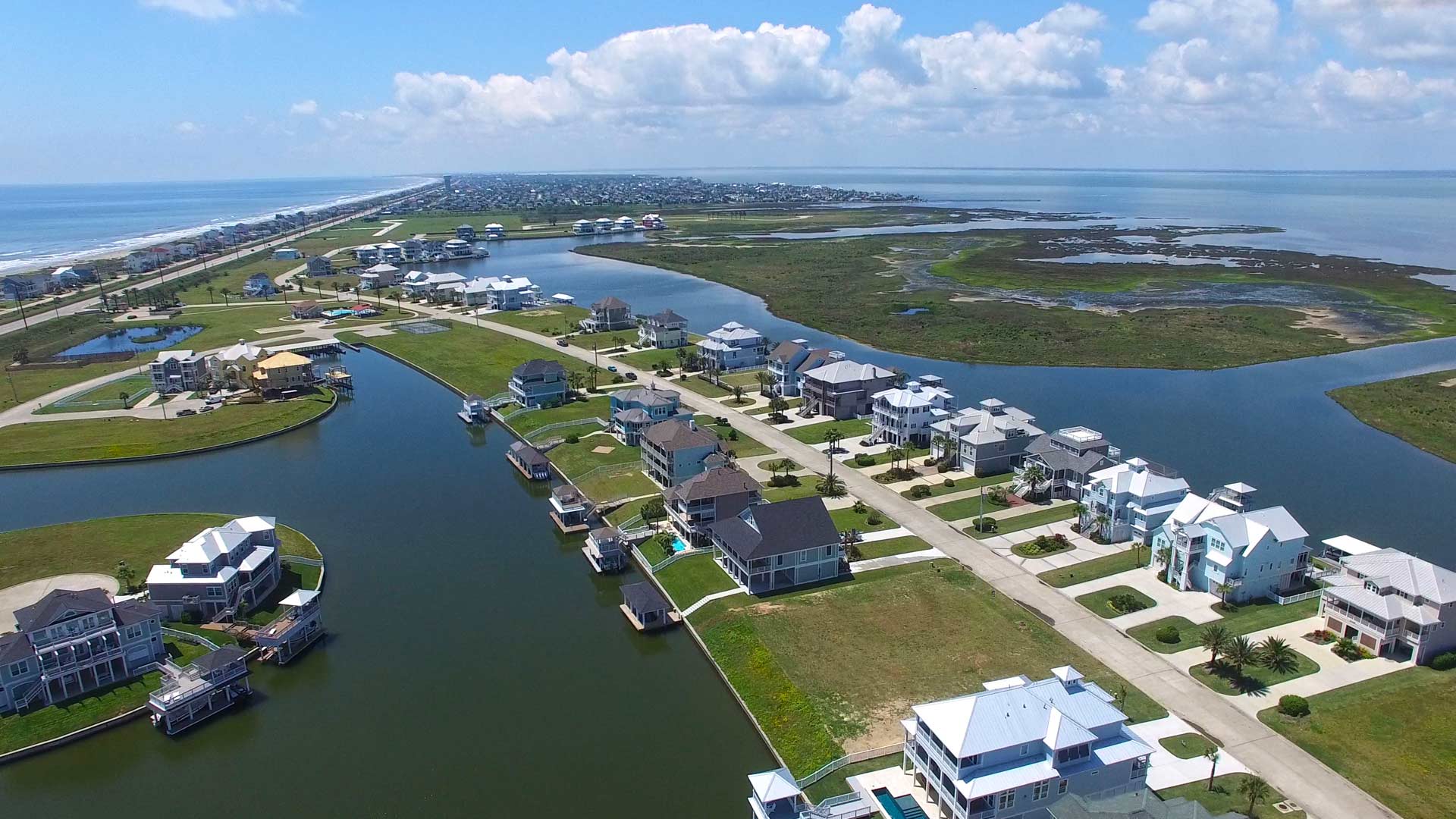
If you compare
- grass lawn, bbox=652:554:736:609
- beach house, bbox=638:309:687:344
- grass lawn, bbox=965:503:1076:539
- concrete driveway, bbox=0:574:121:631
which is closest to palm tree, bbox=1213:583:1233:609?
grass lawn, bbox=965:503:1076:539

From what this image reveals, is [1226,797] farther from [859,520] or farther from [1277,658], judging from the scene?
[859,520]

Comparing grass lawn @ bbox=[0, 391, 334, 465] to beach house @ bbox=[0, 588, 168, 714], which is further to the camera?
grass lawn @ bbox=[0, 391, 334, 465]

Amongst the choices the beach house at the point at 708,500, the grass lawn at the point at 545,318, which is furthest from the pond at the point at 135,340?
the beach house at the point at 708,500

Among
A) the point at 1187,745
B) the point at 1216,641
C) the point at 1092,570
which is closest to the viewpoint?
the point at 1187,745

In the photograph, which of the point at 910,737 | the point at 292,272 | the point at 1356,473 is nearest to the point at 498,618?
the point at 910,737

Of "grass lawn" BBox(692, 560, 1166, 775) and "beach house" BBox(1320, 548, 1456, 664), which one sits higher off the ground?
"beach house" BBox(1320, 548, 1456, 664)

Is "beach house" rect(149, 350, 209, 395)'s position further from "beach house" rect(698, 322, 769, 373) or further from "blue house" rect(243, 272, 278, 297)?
"blue house" rect(243, 272, 278, 297)

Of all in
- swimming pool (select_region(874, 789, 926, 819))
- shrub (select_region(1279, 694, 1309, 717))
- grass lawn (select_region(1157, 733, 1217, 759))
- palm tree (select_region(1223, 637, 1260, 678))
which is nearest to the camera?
swimming pool (select_region(874, 789, 926, 819))

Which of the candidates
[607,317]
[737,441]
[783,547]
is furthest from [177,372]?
[783,547]
